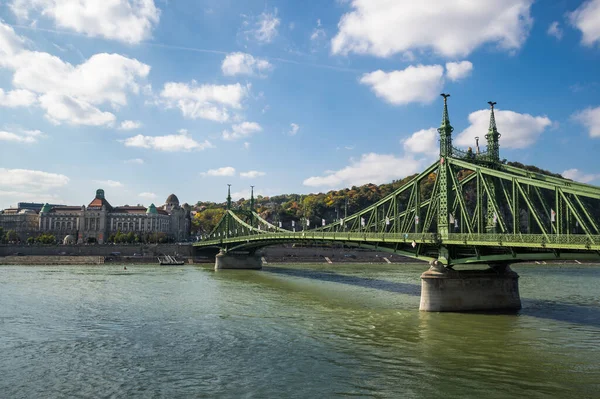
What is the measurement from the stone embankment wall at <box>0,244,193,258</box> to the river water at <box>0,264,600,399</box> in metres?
74.6

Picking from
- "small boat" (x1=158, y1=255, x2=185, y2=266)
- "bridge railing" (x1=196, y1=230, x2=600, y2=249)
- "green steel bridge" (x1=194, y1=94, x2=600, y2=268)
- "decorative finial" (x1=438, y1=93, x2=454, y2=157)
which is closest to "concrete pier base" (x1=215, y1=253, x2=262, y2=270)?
"small boat" (x1=158, y1=255, x2=185, y2=266)

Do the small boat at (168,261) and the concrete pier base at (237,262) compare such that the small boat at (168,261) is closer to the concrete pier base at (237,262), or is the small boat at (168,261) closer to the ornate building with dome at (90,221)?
the concrete pier base at (237,262)

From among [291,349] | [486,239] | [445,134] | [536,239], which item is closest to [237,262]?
[445,134]

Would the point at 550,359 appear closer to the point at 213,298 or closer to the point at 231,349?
the point at 231,349

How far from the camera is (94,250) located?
4525 inches

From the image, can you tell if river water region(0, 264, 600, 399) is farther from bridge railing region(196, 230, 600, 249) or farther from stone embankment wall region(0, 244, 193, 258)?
stone embankment wall region(0, 244, 193, 258)

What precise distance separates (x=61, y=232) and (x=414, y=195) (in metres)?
155

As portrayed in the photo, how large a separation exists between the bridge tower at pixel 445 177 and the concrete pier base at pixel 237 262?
57433 mm

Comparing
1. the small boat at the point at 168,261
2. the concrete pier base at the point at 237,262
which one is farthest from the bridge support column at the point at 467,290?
the small boat at the point at 168,261

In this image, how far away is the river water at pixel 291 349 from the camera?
1842 cm

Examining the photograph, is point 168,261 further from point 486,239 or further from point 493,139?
point 486,239

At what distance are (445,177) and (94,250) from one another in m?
97.0

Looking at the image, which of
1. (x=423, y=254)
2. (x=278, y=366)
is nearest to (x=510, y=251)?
(x=423, y=254)

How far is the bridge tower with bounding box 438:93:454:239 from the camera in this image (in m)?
37.4
